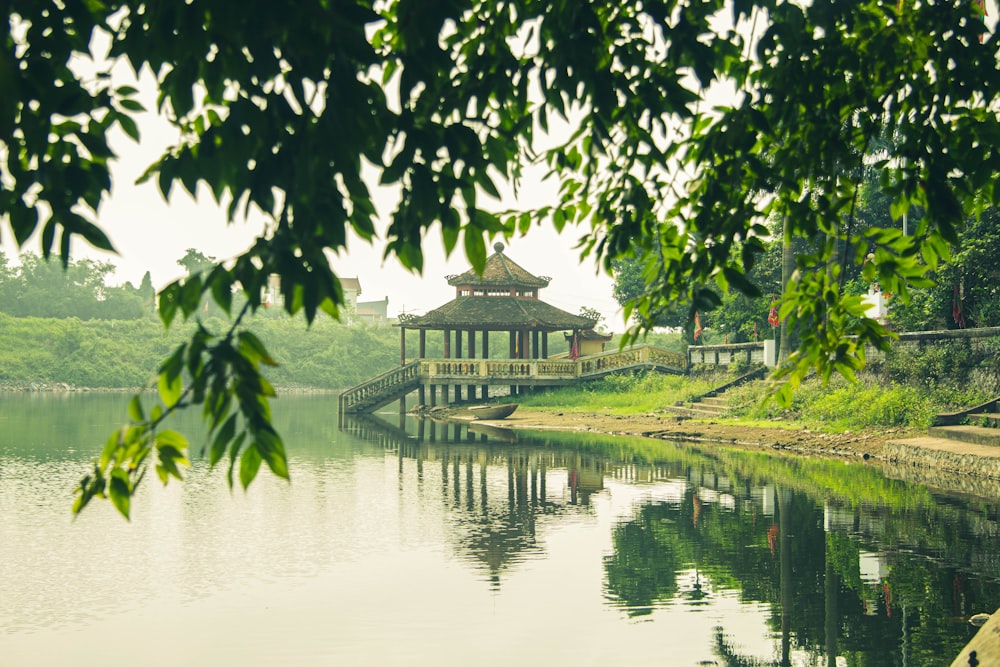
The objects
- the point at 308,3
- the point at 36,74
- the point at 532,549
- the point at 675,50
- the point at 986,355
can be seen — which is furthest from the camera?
the point at 986,355

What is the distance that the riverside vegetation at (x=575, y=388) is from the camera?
2178 cm

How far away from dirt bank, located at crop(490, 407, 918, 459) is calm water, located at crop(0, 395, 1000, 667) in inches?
81.4

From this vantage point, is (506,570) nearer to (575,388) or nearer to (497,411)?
(497,411)

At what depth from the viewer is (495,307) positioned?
145ft

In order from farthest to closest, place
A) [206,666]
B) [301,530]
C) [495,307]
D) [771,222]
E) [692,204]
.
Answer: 1. [495,307]
2. [771,222]
3. [301,530]
4. [206,666]
5. [692,204]

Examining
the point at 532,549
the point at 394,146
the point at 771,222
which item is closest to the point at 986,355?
the point at 532,549

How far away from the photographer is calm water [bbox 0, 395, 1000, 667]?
818cm

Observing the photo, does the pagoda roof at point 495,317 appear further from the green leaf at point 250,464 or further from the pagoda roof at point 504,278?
the green leaf at point 250,464

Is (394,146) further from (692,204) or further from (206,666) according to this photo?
(206,666)

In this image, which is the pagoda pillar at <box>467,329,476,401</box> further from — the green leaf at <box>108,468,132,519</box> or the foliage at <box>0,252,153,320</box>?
the foliage at <box>0,252,153,320</box>

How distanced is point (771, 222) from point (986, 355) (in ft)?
56.1

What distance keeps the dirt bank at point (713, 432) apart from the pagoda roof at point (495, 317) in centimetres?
531

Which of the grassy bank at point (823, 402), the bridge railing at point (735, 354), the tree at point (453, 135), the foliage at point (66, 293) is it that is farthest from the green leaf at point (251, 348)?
the foliage at point (66, 293)

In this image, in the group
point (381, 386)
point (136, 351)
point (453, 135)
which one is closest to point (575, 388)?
point (381, 386)
